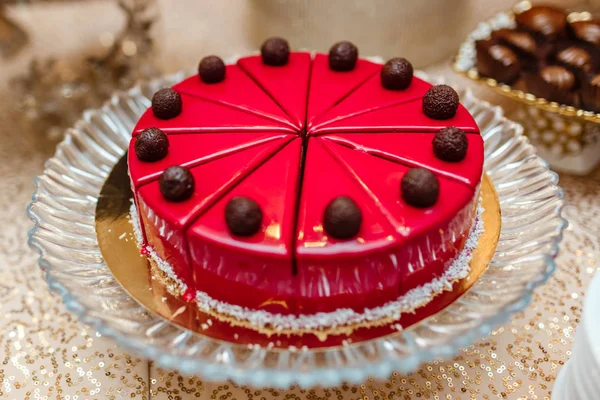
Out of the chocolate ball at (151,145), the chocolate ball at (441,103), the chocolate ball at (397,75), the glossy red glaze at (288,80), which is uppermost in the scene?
the glossy red glaze at (288,80)

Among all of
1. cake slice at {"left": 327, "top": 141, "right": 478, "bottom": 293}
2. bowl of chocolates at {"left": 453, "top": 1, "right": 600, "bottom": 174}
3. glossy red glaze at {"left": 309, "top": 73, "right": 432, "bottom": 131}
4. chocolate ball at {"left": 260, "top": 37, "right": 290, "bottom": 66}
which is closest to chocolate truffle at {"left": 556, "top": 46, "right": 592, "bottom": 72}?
bowl of chocolates at {"left": 453, "top": 1, "right": 600, "bottom": 174}

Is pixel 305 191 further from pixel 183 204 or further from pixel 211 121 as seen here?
pixel 211 121

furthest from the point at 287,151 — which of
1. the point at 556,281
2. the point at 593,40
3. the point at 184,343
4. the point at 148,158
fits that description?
the point at 593,40

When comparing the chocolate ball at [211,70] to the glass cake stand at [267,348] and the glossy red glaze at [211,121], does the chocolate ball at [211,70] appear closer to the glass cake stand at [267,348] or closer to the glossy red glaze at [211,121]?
the glossy red glaze at [211,121]

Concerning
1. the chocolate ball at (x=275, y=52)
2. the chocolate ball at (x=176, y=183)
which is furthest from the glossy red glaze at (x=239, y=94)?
the chocolate ball at (x=176, y=183)

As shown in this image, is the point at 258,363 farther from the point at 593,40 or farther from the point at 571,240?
the point at 593,40

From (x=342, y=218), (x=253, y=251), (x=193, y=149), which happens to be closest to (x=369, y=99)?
(x=193, y=149)
